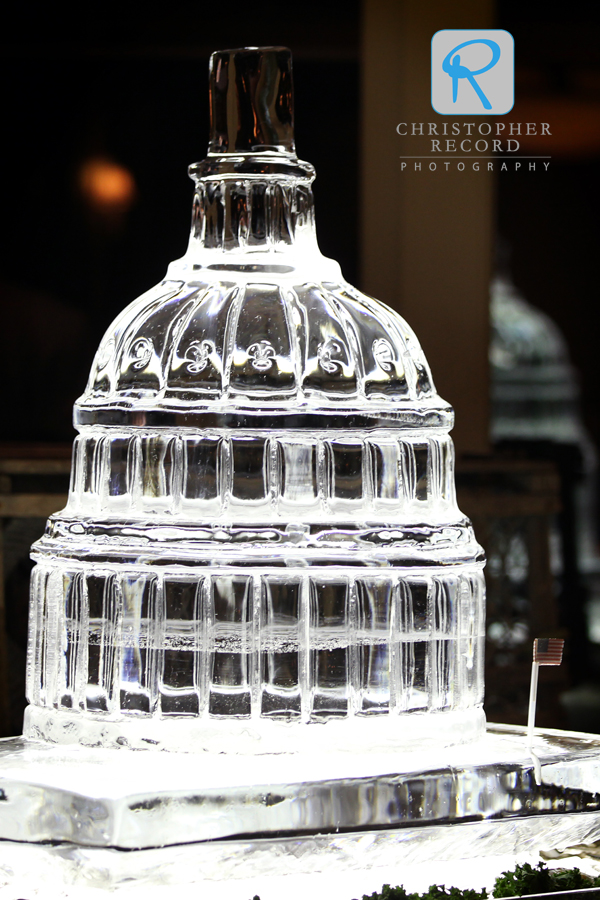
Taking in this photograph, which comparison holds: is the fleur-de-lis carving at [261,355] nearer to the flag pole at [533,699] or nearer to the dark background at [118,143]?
the flag pole at [533,699]

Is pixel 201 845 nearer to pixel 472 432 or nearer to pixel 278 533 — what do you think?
pixel 278 533

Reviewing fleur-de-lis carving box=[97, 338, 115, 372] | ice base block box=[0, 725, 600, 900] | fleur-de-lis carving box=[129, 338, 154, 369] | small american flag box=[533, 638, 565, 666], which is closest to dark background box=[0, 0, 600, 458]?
fleur-de-lis carving box=[97, 338, 115, 372]

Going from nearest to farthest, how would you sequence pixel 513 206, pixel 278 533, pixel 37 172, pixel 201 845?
pixel 201 845
pixel 278 533
pixel 37 172
pixel 513 206

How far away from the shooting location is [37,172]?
434 centimetres

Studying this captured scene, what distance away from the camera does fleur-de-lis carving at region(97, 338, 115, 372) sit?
3.40 metres

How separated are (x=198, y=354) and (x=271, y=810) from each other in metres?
1.02

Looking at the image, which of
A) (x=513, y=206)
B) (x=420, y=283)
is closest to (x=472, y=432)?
(x=420, y=283)

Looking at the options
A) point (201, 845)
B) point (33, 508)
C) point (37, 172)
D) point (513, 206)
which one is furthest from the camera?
point (513, 206)

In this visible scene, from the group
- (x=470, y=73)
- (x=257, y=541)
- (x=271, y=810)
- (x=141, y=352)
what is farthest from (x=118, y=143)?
(x=271, y=810)

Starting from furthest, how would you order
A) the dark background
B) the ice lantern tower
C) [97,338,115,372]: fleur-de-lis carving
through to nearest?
the dark background
[97,338,115,372]: fleur-de-lis carving
the ice lantern tower

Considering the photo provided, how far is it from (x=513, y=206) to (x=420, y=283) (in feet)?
4.07

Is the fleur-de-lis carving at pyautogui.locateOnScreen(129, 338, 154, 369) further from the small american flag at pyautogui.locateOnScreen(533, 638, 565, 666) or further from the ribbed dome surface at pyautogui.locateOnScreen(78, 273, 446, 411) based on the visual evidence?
the small american flag at pyautogui.locateOnScreen(533, 638, 565, 666)

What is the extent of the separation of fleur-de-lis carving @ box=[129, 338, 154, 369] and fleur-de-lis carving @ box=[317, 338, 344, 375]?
0.39 meters

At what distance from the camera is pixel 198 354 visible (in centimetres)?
323
